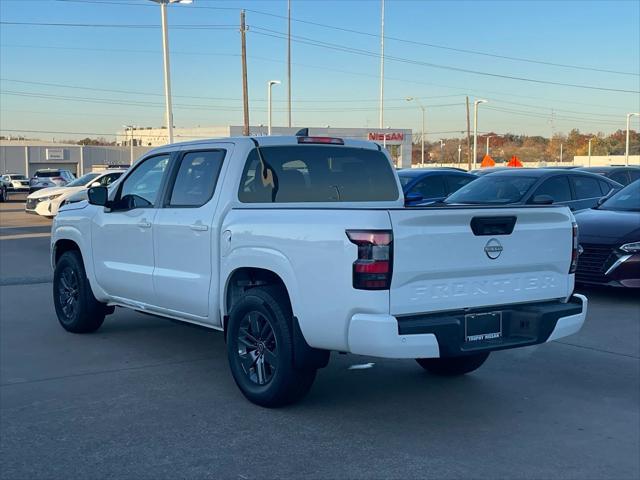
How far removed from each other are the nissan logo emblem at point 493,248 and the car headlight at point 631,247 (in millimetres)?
5197

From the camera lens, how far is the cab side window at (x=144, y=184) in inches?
277

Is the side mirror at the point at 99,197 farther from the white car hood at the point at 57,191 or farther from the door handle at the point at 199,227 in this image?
the white car hood at the point at 57,191

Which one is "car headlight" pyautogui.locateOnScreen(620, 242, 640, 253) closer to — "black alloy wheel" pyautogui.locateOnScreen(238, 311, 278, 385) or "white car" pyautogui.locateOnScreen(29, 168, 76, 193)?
"black alloy wheel" pyautogui.locateOnScreen(238, 311, 278, 385)

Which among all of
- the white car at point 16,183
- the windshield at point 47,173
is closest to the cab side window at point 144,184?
the windshield at point 47,173

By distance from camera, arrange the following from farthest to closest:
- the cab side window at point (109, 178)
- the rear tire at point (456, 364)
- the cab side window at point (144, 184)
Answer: the cab side window at point (109, 178)
the cab side window at point (144, 184)
the rear tire at point (456, 364)

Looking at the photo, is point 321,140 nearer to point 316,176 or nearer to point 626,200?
point 316,176

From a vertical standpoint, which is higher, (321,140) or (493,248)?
(321,140)

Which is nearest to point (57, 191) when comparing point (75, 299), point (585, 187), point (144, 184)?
point (585, 187)

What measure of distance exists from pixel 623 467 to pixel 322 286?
213 cm

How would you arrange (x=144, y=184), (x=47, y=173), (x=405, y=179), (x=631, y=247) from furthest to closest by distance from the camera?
(x=47, y=173)
(x=405, y=179)
(x=631, y=247)
(x=144, y=184)

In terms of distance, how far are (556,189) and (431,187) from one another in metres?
3.47

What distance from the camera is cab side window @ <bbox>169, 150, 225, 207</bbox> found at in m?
6.38

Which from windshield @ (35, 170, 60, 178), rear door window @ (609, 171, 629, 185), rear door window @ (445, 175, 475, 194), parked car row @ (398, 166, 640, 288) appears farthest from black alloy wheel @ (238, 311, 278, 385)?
windshield @ (35, 170, 60, 178)

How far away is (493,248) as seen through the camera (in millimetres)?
5152
